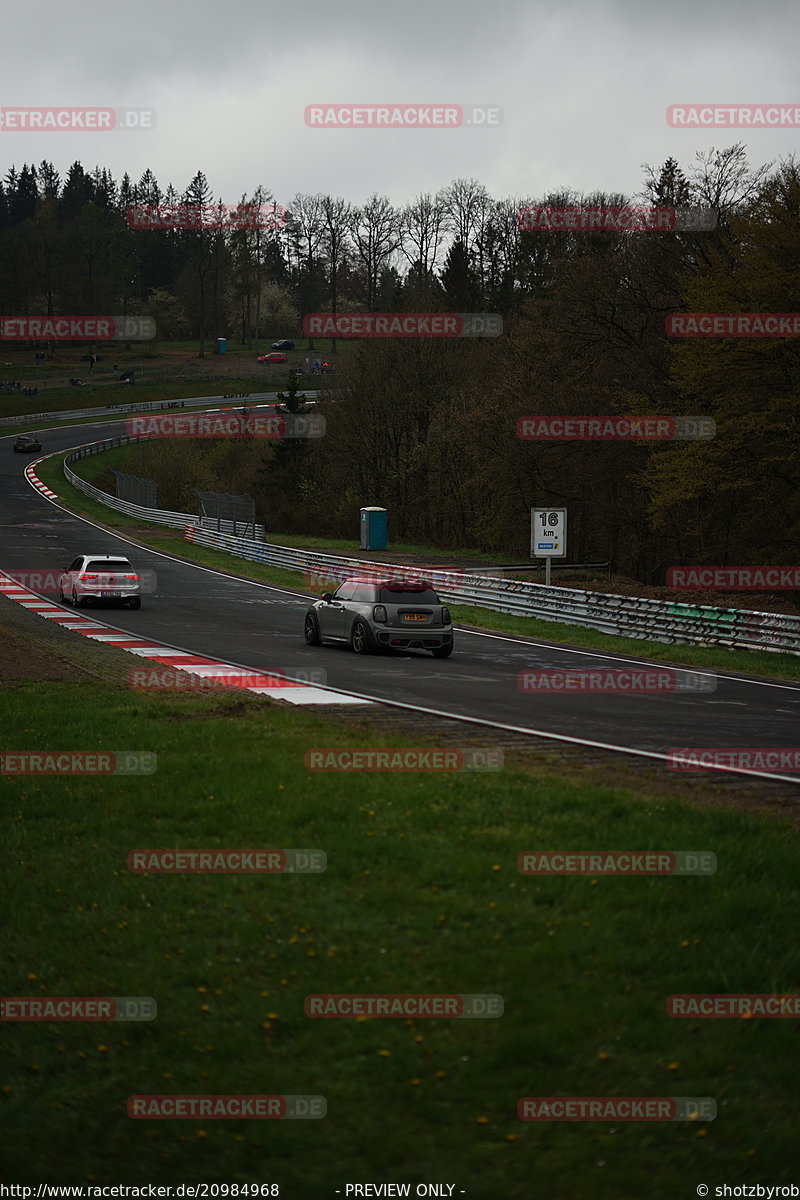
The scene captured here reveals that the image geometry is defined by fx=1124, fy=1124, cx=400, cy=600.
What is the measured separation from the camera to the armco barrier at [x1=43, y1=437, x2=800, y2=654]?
24.0 metres

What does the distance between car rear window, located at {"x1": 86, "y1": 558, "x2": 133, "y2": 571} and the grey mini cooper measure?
10.5 metres

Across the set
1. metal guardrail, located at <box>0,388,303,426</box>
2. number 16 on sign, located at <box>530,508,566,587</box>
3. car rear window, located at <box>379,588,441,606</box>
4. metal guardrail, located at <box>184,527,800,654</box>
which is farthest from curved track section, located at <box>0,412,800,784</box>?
metal guardrail, located at <box>0,388,303,426</box>

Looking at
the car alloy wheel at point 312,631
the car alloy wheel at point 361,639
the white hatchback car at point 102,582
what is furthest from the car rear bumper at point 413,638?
the white hatchback car at point 102,582

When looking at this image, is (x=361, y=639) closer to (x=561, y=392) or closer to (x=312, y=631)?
(x=312, y=631)

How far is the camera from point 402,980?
6.12m

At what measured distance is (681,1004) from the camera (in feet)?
18.9

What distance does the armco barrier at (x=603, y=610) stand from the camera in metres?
24.0

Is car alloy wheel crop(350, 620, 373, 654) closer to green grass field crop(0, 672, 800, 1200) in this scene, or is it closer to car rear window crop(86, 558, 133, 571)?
car rear window crop(86, 558, 133, 571)

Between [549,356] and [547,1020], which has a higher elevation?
[549,356]

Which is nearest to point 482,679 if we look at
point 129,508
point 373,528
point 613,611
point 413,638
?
point 413,638

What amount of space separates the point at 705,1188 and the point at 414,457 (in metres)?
62.5

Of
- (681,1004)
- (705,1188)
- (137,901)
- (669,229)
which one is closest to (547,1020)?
(681,1004)

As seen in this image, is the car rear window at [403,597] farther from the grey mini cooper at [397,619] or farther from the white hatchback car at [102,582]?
the white hatchback car at [102,582]

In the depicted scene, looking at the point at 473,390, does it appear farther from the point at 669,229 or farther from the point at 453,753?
the point at 453,753
